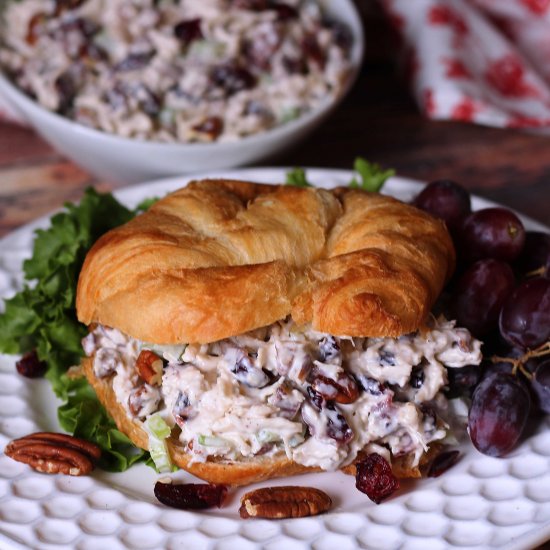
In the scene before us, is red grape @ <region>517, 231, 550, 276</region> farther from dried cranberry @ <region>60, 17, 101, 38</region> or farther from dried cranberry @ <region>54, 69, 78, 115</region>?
dried cranberry @ <region>60, 17, 101, 38</region>

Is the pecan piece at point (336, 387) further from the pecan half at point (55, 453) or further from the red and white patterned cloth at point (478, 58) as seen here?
the red and white patterned cloth at point (478, 58)

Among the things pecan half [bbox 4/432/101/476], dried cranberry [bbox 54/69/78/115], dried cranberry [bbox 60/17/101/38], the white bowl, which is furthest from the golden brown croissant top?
dried cranberry [bbox 60/17/101/38]

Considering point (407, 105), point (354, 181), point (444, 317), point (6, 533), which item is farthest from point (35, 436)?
point (407, 105)

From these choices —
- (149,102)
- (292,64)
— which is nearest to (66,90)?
(149,102)

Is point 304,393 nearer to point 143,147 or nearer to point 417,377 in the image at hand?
point 417,377

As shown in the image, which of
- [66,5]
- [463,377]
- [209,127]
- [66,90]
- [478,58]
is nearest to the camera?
→ [463,377]
